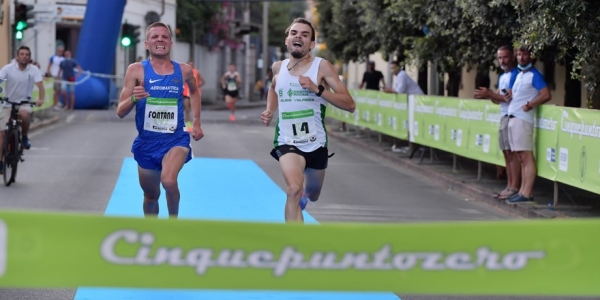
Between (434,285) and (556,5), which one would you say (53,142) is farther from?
(434,285)

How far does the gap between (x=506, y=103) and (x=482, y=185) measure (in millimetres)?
2095

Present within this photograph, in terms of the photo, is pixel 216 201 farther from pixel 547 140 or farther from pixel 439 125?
pixel 439 125

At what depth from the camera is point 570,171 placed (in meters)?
12.3

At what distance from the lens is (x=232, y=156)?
20.9 metres

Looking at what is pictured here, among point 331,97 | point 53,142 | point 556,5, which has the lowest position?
point 53,142

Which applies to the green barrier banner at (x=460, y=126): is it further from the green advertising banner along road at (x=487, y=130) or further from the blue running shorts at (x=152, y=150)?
the blue running shorts at (x=152, y=150)

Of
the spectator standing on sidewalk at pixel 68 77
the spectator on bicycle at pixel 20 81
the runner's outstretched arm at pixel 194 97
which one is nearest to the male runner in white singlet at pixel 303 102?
the runner's outstretched arm at pixel 194 97

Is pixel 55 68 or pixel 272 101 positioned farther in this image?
pixel 55 68

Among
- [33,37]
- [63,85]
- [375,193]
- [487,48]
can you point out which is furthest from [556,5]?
[33,37]

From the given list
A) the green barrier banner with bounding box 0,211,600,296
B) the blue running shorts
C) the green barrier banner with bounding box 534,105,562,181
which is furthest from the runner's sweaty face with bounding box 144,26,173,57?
the green barrier banner with bounding box 534,105,562,181

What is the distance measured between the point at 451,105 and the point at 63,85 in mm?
19631

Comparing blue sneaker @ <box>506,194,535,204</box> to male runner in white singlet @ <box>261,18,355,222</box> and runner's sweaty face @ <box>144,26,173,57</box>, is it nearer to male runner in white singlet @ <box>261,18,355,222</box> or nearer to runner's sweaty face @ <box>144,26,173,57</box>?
male runner in white singlet @ <box>261,18,355,222</box>

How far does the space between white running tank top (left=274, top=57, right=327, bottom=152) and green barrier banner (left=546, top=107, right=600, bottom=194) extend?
436 cm

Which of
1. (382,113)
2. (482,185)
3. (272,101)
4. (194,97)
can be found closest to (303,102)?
(272,101)
